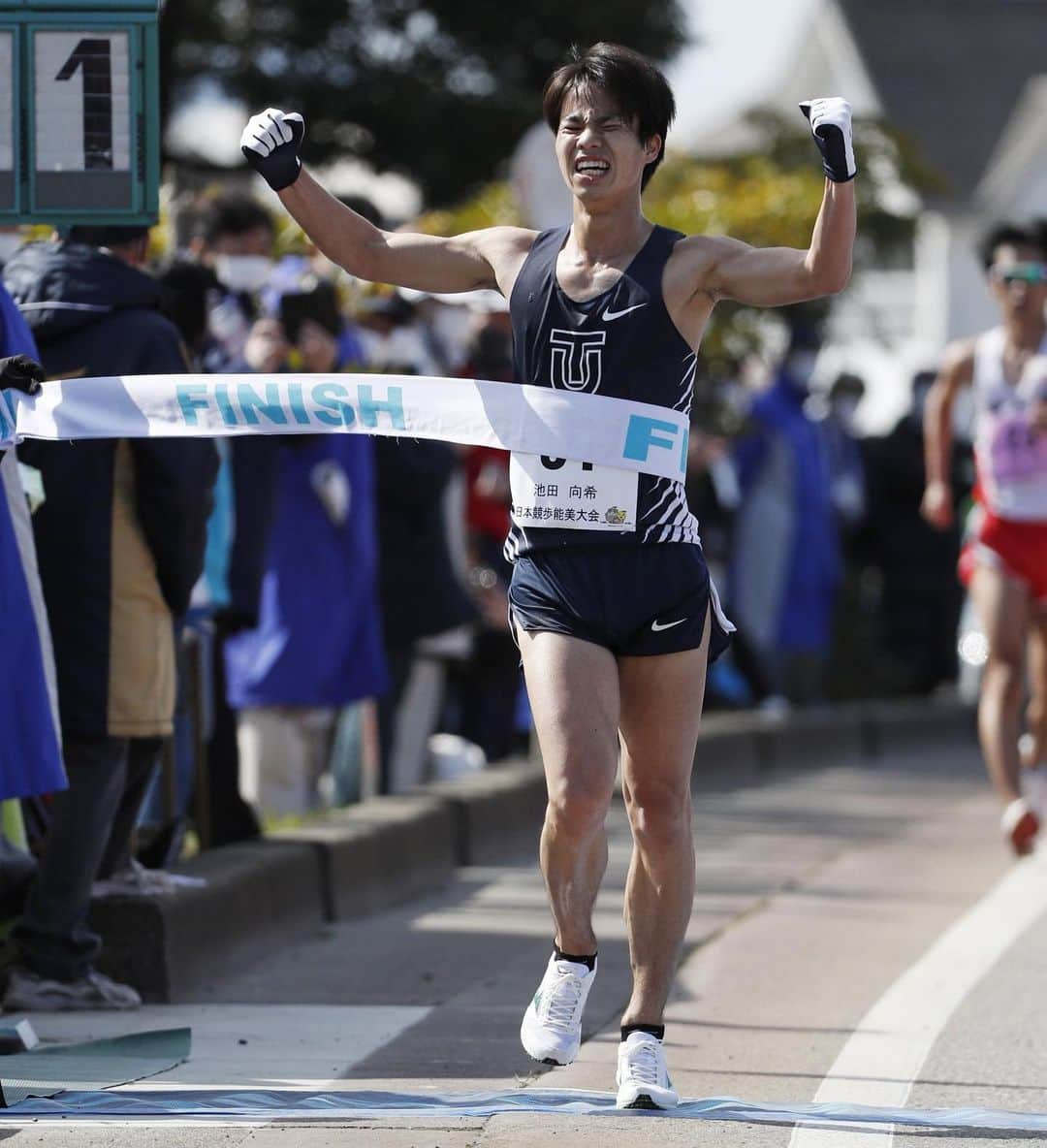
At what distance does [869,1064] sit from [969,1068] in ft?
0.76

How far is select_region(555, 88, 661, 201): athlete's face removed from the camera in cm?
574

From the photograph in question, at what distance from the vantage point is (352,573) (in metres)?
9.98

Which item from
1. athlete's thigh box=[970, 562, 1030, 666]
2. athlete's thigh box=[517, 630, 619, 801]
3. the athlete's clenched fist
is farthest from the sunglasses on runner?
athlete's thigh box=[517, 630, 619, 801]

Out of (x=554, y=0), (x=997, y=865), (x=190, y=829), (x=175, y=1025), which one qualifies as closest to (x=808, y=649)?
(x=997, y=865)

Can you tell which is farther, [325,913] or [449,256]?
[325,913]

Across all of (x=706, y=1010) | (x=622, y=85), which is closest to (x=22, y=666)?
(x=622, y=85)

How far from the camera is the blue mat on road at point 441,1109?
17.9 feet

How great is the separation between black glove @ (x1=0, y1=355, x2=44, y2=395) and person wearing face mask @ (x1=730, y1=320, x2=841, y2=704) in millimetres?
10588

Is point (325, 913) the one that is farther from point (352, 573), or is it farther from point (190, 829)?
point (352, 573)

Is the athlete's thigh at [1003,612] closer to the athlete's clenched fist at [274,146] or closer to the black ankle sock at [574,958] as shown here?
the black ankle sock at [574,958]

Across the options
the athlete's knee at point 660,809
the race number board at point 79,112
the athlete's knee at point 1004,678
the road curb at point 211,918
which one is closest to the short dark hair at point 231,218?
the road curb at point 211,918

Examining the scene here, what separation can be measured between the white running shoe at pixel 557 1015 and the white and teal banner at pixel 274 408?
3.60ft

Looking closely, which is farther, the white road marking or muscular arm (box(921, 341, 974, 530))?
muscular arm (box(921, 341, 974, 530))

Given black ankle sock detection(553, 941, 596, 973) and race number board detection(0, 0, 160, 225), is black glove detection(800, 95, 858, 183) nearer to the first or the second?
black ankle sock detection(553, 941, 596, 973)
